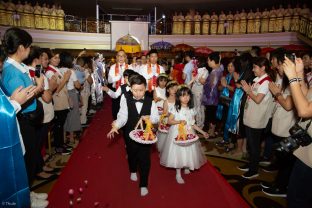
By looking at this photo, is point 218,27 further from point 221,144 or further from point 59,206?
point 59,206

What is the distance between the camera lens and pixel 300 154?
194 cm

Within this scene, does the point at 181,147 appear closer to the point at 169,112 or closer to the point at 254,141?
the point at 169,112

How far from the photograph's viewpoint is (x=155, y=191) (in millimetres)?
3061

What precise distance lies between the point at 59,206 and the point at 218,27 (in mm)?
12853

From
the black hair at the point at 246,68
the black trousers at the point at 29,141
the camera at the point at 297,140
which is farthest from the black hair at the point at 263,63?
the black trousers at the point at 29,141

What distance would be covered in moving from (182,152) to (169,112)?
0.52 meters

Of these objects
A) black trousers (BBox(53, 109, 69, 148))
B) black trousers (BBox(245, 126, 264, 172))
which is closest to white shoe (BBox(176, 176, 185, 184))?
black trousers (BBox(245, 126, 264, 172))

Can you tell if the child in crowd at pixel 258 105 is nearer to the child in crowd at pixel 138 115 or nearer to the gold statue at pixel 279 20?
the child in crowd at pixel 138 115

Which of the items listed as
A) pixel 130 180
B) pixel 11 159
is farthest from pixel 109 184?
pixel 11 159

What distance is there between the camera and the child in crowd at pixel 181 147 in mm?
3217

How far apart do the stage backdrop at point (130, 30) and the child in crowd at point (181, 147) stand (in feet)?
36.8

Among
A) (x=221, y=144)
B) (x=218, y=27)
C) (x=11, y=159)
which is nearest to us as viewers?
(x=11, y=159)

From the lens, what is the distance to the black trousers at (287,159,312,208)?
189cm

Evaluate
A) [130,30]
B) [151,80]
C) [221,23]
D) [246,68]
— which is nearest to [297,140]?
[246,68]
